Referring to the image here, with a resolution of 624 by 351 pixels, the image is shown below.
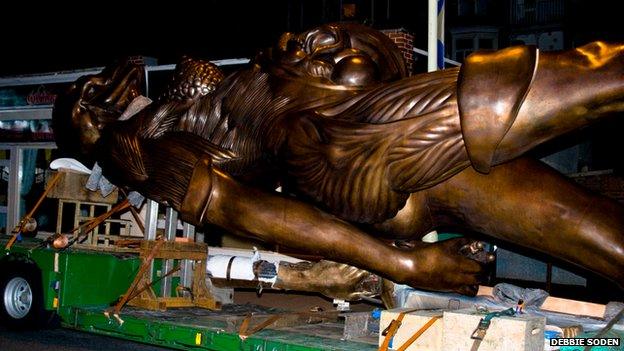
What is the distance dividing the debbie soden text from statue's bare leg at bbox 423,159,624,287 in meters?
0.35

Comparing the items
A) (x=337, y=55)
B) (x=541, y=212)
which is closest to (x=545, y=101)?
(x=541, y=212)

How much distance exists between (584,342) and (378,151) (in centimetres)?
147

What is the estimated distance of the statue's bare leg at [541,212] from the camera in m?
4.41

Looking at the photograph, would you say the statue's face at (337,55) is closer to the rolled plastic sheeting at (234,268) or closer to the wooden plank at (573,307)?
the rolled plastic sheeting at (234,268)

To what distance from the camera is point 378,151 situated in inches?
180

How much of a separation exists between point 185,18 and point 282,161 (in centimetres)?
2255

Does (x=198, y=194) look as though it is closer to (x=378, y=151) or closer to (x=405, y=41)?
(x=378, y=151)

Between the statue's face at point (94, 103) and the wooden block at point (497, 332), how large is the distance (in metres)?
2.94

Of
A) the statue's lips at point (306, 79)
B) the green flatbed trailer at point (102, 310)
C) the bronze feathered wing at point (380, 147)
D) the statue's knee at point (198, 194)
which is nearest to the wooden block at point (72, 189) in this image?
the green flatbed trailer at point (102, 310)

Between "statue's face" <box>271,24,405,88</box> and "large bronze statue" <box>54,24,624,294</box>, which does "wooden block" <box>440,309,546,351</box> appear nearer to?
"large bronze statue" <box>54,24,624,294</box>

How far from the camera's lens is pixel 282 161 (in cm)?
497

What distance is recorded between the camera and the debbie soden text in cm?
453

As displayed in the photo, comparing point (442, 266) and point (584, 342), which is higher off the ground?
point (442, 266)

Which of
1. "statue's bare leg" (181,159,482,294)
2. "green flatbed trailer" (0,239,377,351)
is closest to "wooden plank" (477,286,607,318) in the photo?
"statue's bare leg" (181,159,482,294)
